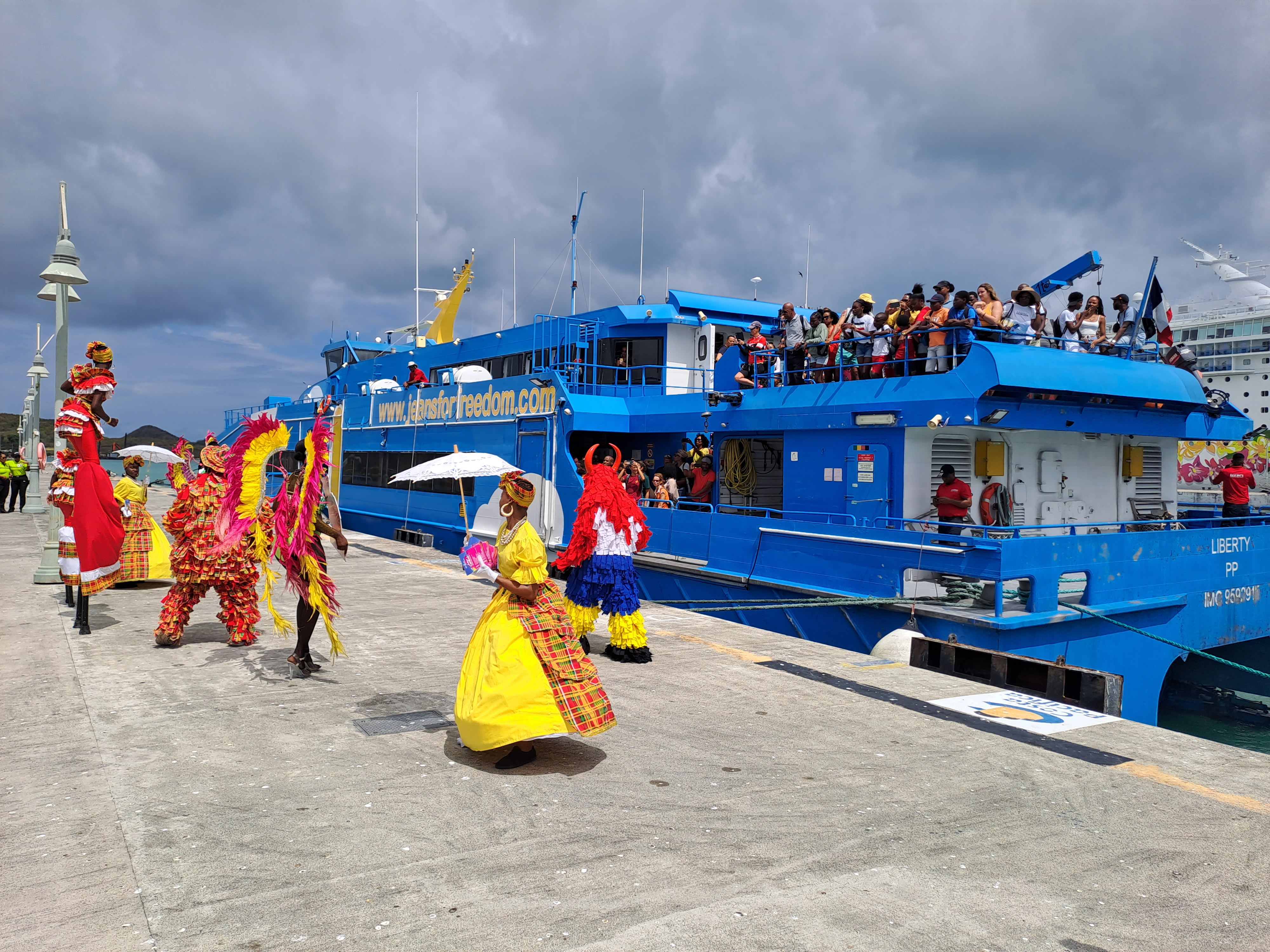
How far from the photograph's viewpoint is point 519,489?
17.1 ft

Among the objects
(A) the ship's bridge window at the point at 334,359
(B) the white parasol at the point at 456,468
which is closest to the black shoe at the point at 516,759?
(B) the white parasol at the point at 456,468

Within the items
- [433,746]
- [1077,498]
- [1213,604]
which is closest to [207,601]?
[433,746]

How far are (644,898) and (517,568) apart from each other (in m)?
2.11

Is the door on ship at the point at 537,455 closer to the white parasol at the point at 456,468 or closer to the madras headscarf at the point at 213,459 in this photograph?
the white parasol at the point at 456,468

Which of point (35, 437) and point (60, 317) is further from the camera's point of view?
point (35, 437)

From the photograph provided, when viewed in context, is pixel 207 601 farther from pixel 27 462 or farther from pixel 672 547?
pixel 27 462

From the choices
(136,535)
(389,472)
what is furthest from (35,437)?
(136,535)

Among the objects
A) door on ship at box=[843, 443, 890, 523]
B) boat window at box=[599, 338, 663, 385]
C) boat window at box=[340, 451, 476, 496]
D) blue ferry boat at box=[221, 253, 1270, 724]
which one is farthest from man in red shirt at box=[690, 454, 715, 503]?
boat window at box=[340, 451, 476, 496]

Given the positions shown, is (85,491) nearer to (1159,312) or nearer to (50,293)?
(50,293)

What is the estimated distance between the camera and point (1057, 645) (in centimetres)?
899

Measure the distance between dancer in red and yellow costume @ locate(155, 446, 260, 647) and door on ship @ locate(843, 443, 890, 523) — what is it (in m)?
6.59

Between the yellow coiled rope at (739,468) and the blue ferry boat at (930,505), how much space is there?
3 centimetres

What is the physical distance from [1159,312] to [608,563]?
27.8 feet

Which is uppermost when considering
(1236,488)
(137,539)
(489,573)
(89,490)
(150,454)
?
(150,454)
